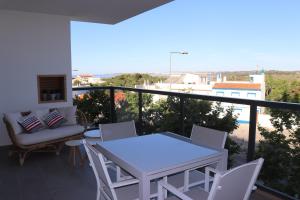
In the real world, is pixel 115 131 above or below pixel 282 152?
above

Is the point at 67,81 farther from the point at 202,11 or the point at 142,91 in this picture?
the point at 202,11

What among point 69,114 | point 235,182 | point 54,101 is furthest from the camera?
point 54,101

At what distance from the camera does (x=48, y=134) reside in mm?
4148

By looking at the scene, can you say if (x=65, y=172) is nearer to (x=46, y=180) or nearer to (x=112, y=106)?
(x=46, y=180)

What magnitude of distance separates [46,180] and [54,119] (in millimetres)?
1561

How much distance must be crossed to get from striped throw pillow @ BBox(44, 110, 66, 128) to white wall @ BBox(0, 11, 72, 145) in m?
0.70

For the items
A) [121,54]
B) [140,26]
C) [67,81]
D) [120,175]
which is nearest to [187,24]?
[140,26]

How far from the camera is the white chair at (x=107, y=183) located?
5.70ft

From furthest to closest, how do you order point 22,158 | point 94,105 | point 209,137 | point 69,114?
point 94,105 < point 69,114 < point 22,158 < point 209,137

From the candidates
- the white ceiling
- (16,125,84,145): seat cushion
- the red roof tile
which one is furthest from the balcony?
the red roof tile

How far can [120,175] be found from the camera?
244cm

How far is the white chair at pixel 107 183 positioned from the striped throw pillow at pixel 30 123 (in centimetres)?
263

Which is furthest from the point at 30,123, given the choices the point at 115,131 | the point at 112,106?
the point at 115,131

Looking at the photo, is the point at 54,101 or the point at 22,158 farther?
the point at 54,101
